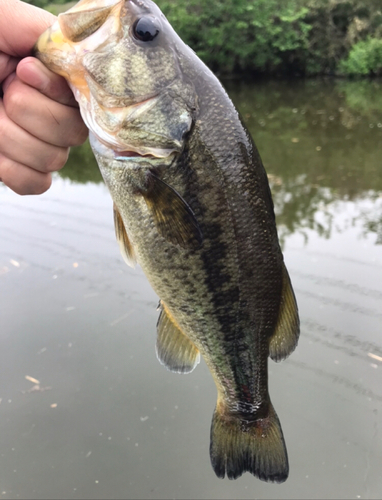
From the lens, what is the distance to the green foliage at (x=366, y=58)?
2211 cm

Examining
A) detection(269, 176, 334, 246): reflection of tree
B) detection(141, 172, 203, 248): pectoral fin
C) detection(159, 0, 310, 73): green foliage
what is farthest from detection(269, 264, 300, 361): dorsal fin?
detection(159, 0, 310, 73): green foliage

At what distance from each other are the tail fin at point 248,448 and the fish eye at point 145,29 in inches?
57.7

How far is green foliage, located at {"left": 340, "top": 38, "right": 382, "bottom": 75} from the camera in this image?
22109mm

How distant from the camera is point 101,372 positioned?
132 inches

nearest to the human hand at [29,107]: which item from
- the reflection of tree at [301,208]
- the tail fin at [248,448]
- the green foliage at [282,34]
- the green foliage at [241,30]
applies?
the tail fin at [248,448]

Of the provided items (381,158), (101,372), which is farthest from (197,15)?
(101,372)

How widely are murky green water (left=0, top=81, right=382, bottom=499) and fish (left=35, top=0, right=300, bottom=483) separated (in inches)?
53.0

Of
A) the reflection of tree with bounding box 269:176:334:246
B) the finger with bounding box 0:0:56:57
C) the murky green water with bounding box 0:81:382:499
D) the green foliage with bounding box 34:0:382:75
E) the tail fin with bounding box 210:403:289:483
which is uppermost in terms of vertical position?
the finger with bounding box 0:0:56:57

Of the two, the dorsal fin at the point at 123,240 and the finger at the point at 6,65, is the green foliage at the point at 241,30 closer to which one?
the finger at the point at 6,65

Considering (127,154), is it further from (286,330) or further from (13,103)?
(286,330)

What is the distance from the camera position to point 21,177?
1.65 m

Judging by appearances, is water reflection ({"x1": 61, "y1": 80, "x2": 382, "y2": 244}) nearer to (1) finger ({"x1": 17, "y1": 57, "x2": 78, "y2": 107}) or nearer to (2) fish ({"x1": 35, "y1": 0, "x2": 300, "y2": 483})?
(2) fish ({"x1": 35, "y1": 0, "x2": 300, "y2": 483})

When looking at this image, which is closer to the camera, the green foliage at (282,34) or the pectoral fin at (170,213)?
the pectoral fin at (170,213)

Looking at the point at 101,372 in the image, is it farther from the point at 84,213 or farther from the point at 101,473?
the point at 84,213
